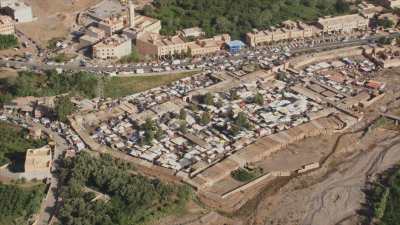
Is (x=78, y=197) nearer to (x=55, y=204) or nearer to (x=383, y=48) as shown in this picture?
(x=55, y=204)

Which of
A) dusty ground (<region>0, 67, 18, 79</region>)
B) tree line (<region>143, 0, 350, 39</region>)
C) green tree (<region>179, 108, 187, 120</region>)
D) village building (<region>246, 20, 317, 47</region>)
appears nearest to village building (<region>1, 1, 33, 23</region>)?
dusty ground (<region>0, 67, 18, 79</region>)

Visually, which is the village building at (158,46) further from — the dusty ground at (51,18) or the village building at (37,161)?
the village building at (37,161)

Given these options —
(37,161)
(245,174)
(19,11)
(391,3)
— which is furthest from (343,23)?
(37,161)

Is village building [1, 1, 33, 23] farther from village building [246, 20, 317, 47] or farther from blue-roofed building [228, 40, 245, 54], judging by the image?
village building [246, 20, 317, 47]

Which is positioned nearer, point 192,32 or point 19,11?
point 192,32

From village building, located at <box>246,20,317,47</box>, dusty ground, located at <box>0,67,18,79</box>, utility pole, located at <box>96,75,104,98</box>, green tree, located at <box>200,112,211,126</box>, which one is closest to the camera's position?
green tree, located at <box>200,112,211,126</box>

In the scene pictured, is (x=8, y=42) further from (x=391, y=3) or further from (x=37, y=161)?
(x=391, y=3)

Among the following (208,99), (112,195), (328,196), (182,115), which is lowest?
(328,196)

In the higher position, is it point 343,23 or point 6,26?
point 6,26
